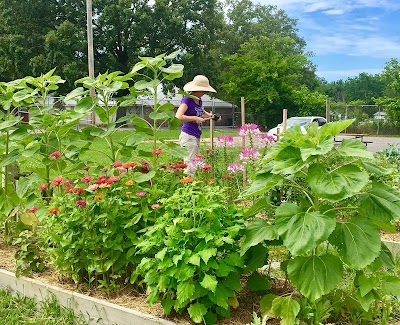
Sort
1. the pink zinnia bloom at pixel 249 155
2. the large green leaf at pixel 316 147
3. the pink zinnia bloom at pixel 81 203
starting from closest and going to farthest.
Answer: the large green leaf at pixel 316 147 → the pink zinnia bloom at pixel 81 203 → the pink zinnia bloom at pixel 249 155

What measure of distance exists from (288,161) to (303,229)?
358 millimetres

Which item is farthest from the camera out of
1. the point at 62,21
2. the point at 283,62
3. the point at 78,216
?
the point at 283,62

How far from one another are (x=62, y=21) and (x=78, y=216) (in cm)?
2944

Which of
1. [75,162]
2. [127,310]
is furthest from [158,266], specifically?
[75,162]

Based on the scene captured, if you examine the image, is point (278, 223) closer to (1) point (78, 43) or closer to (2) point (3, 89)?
(2) point (3, 89)

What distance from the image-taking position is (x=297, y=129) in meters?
2.73

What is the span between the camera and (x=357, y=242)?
235 cm

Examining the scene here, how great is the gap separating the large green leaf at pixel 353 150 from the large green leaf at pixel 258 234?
0.53m

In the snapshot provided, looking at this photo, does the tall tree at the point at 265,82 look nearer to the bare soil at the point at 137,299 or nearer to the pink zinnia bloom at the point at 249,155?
the pink zinnia bloom at the point at 249,155

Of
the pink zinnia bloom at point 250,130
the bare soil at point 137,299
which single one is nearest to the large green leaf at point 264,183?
the bare soil at point 137,299

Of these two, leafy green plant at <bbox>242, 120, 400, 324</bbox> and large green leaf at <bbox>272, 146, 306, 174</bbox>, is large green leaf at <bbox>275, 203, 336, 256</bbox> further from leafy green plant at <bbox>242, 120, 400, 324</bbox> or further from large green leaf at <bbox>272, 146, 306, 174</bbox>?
large green leaf at <bbox>272, 146, 306, 174</bbox>

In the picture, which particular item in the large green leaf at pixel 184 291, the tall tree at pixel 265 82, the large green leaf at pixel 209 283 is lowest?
the large green leaf at pixel 184 291

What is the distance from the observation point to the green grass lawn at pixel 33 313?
126 inches

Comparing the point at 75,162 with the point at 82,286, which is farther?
the point at 75,162
